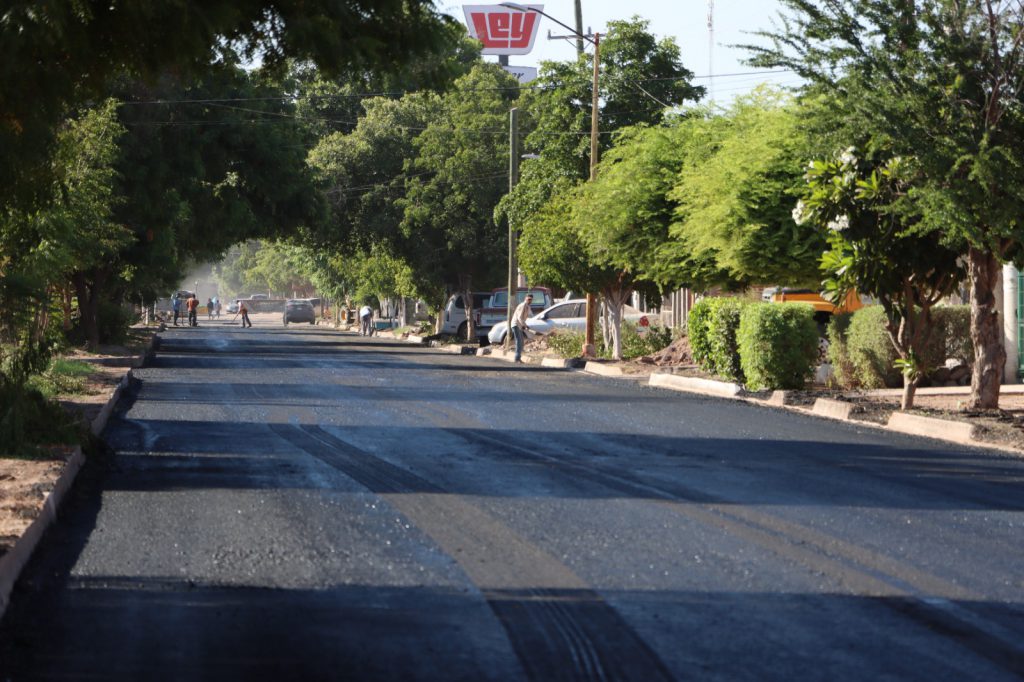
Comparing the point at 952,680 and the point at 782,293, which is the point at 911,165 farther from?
the point at 782,293

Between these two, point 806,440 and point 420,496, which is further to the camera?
point 806,440

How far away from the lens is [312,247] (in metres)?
61.2

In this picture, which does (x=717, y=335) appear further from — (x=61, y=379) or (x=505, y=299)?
(x=505, y=299)

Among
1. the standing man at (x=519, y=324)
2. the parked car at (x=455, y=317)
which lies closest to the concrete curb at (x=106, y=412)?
the standing man at (x=519, y=324)

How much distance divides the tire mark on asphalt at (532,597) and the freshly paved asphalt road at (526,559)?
1.0 inches

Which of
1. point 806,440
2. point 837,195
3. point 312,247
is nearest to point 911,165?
point 837,195

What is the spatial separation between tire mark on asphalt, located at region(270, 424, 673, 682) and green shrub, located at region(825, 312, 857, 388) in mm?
13087

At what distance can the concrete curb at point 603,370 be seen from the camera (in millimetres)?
30795

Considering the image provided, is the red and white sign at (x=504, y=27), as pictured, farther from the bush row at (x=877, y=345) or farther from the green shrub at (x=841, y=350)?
the bush row at (x=877, y=345)

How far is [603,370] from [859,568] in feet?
77.4

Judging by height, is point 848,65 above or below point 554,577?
above

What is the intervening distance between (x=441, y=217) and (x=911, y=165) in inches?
1490

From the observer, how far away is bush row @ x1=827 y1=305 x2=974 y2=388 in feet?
73.9

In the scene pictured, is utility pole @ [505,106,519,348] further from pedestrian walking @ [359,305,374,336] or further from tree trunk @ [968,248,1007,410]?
tree trunk @ [968,248,1007,410]
